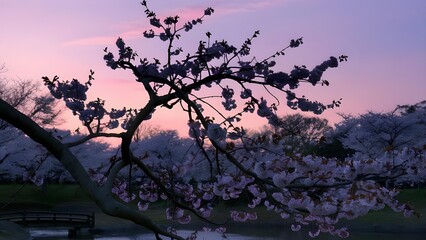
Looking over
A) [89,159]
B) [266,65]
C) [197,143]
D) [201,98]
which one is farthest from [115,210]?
[89,159]

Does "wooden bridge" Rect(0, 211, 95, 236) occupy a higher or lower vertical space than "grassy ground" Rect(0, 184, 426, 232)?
lower

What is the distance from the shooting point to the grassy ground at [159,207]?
31.3 metres

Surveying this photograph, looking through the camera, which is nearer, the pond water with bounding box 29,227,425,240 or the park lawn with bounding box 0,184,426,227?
the pond water with bounding box 29,227,425,240

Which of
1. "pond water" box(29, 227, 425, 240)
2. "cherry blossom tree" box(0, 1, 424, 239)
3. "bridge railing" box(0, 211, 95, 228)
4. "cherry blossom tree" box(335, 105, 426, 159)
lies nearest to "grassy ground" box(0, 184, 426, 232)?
"bridge railing" box(0, 211, 95, 228)

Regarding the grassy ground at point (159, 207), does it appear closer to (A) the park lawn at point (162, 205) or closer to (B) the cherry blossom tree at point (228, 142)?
(A) the park lawn at point (162, 205)

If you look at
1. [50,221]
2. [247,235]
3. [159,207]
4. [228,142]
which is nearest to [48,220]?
[50,221]

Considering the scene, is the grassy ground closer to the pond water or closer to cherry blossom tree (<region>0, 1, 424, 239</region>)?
the pond water

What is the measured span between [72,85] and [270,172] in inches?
87.1

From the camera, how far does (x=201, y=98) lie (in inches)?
219

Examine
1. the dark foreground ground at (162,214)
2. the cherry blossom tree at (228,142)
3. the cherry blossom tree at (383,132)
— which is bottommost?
the cherry blossom tree at (228,142)

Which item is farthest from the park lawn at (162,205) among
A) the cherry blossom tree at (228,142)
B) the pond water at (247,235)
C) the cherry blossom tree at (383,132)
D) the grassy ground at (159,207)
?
the cherry blossom tree at (228,142)

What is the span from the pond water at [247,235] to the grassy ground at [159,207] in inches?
77.9

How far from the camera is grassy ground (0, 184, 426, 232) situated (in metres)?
31.3

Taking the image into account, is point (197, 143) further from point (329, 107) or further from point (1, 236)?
point (1, 236)
